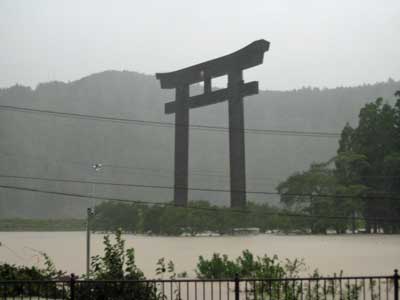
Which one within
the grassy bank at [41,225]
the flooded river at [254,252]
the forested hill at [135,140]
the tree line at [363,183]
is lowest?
the flooded river at [254,252]

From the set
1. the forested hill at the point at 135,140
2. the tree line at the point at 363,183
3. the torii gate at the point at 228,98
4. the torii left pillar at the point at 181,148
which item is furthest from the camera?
the forested hill at the point at 135,140

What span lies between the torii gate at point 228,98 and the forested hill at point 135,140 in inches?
1891

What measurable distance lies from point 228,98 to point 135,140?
242 feet

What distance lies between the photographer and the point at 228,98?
3138 cm

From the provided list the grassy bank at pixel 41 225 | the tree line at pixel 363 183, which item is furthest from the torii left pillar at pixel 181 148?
the grassy bank at pixel 41 225

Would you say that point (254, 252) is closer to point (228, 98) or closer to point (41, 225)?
point (228, 98)

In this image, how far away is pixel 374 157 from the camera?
38.7 meters

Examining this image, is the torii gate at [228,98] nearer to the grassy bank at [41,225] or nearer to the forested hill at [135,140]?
the grassy bank at [41,225]

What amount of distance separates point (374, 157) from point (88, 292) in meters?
32.2

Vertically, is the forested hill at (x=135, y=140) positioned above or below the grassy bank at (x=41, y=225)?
above

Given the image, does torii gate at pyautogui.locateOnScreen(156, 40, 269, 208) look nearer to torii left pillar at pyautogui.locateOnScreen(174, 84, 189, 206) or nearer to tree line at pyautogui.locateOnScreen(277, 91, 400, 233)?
torii left pillar at pyautogui.locateOnScreen(174, 84, 189, 206)

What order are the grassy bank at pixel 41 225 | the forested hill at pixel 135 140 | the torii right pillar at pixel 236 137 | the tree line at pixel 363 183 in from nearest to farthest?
1. the torii right pillar at pixel 236 137
2. the tree line at pixel 363 183
3. the grassy bank at pixel 41 225
4. the forested hill at pixel 135 140

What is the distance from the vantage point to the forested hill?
86194 mm

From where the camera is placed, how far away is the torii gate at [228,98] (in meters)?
29.9
